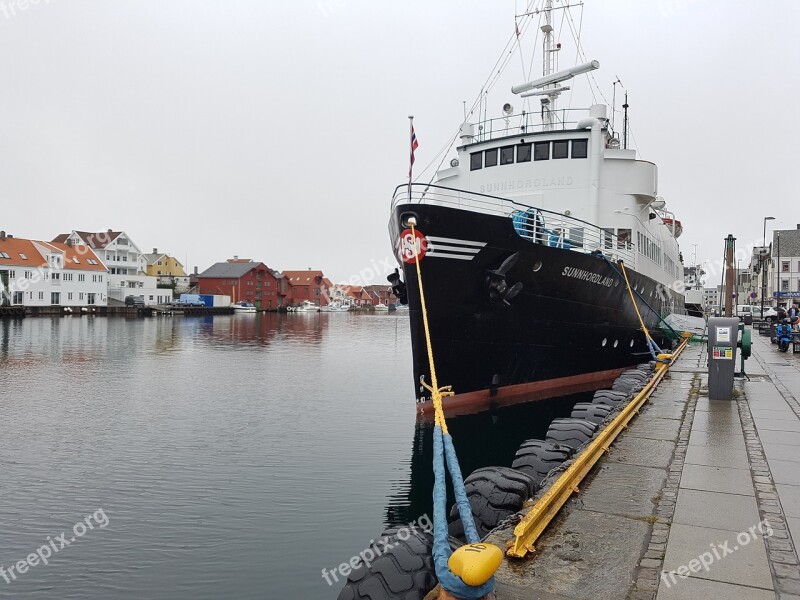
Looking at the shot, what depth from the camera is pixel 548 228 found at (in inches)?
604

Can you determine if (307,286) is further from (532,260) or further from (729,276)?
(532,260)

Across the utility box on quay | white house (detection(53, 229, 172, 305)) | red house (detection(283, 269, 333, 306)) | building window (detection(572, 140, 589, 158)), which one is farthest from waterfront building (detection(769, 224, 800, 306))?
red house (detection(283, 269, 333, 306))

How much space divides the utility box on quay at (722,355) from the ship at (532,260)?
14.2 feet

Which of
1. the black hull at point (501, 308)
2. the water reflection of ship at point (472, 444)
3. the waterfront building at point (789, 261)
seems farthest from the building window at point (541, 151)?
the waterfront building at point (789, 261)

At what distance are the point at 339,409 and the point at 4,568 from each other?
1047 centimetres

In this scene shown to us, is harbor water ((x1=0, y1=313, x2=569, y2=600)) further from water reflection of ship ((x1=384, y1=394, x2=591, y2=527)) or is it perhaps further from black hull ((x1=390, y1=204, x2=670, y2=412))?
black hull ((x1=390, y1=204, x2=670, y2=412))

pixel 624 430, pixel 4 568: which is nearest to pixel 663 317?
pixel 624 430

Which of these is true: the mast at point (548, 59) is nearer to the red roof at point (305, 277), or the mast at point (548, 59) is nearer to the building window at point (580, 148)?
the building window at point (580, 148)

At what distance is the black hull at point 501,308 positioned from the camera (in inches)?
491

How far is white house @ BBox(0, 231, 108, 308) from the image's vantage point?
6774cm

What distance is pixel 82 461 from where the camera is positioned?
10961 millimetres

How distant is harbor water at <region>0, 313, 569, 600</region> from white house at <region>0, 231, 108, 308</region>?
55.5m

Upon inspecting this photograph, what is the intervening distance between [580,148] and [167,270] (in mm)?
112067

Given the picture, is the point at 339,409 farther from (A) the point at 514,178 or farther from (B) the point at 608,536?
(B) the point at 608,536
